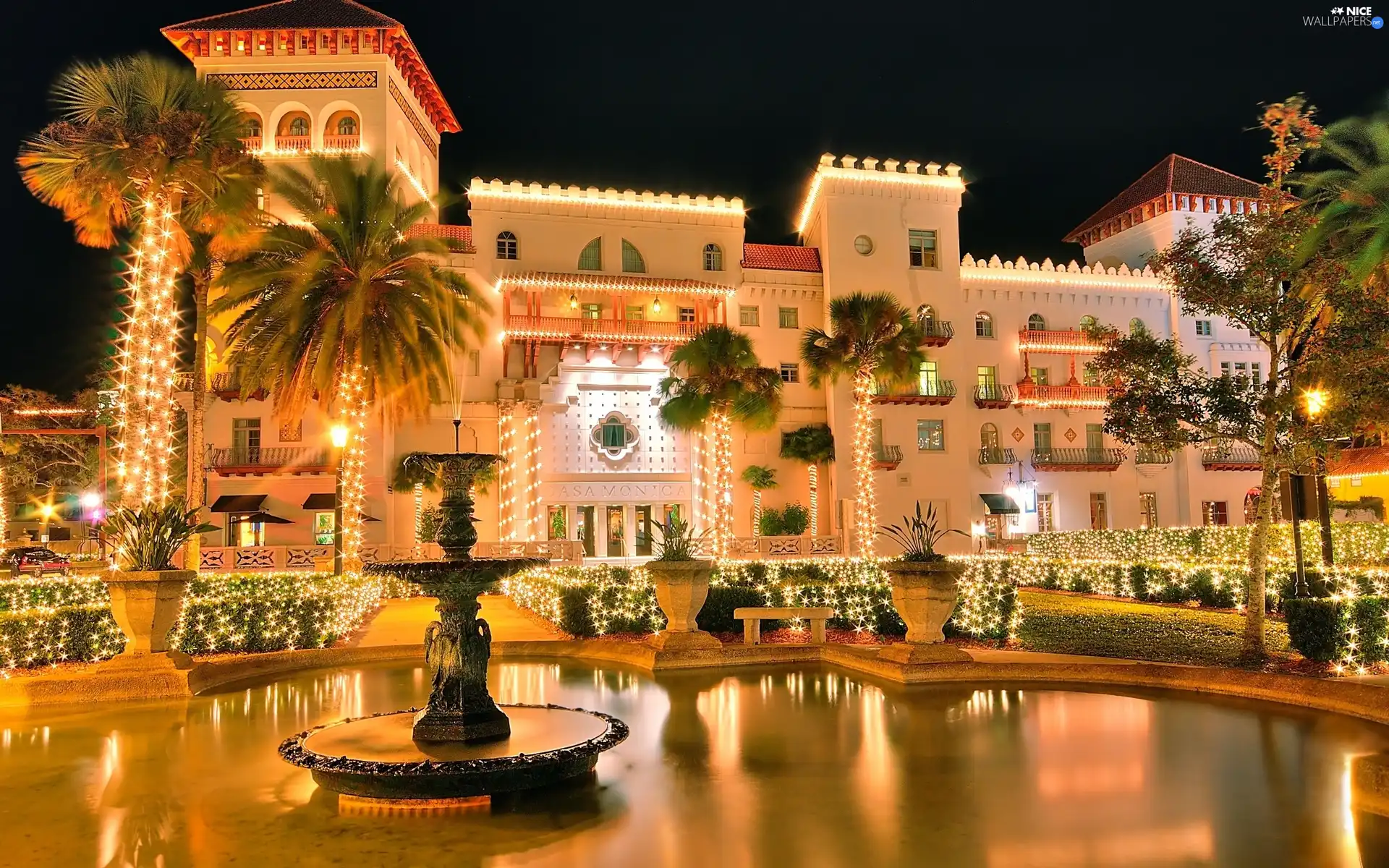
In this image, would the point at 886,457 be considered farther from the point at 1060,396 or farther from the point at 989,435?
the point at 1060,396

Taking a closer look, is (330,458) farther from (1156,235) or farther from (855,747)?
(1156,235)

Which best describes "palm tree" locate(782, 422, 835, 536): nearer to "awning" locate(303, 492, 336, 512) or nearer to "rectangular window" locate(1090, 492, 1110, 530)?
"rectangular window" locate(1090, 492, 1110, 530)

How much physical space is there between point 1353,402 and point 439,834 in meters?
12.9

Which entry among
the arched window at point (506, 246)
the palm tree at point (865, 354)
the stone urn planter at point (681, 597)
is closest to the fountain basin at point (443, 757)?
the stone urn planter at point (681, 597)

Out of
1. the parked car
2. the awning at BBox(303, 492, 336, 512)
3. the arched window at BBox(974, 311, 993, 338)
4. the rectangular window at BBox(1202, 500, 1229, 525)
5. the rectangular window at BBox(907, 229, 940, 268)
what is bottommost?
the parked car


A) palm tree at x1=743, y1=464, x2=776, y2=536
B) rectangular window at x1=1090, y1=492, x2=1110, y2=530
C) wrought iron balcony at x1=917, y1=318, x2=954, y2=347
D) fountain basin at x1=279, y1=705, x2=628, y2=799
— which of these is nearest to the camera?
fountain basin at x1=279, y1=705, x2=628, y2=799

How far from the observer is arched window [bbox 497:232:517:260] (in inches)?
1396

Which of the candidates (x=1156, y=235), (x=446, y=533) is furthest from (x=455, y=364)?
(x=1156, y=235)

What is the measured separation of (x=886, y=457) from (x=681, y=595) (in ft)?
85.5

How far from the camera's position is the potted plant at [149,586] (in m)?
11.2

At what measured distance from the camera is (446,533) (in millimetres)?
8188

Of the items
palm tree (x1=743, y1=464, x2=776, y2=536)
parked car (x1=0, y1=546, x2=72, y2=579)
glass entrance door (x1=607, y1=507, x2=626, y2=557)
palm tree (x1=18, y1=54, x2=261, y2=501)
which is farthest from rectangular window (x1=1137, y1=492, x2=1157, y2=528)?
parked car (x1=0, y1=546, x2=72, y2=579)

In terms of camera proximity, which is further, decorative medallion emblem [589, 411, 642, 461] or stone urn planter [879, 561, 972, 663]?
decorative medallion emblem [589, 411, 642, 461]

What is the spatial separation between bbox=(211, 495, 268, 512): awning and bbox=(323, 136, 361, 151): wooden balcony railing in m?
13.3
